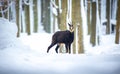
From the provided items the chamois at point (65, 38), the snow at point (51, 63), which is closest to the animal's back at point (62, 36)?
the chamois at point (65, 38)

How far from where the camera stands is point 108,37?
6.09 m

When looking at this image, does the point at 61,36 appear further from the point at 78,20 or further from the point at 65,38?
the point at 78,20

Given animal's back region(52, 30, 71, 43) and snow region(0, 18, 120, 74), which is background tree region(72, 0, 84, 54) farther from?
snow region(0, 18, 120, 74)

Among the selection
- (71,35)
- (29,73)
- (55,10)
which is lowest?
(29,73)

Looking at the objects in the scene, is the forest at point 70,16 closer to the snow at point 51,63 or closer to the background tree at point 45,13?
the background tree at point 45,13

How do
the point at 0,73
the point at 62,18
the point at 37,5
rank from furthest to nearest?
1. the point at 37,5
2. the point at 62,18
3. the point at 0,73

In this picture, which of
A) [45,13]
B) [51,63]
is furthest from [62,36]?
[45,13]

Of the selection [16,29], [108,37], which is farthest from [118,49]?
[16,29]

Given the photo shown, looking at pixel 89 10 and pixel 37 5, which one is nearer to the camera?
pixel 89 10

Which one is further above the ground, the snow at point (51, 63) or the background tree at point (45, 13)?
the background tree at point (45, 13)

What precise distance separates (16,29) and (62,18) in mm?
975

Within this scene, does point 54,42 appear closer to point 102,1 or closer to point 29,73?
point 29,73

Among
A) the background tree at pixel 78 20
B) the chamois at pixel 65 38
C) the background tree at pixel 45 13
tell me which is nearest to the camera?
the chamois at pixel 65 38

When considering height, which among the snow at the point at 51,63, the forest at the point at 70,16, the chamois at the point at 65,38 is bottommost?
the snow at the point at 51,63
